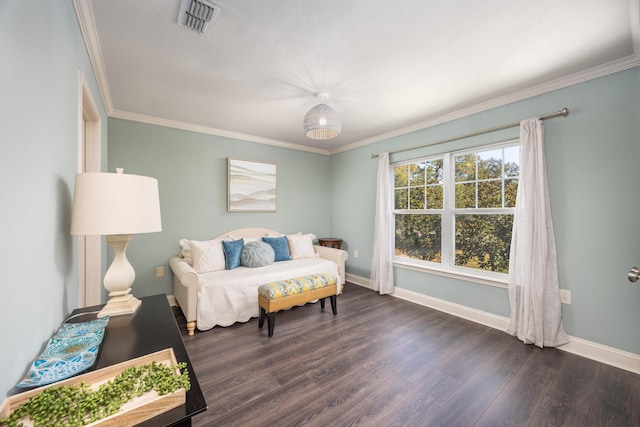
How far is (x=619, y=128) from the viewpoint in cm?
209

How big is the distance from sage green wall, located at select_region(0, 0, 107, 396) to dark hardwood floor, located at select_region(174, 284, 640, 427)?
1.09 m

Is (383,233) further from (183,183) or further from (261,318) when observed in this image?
(183,183)

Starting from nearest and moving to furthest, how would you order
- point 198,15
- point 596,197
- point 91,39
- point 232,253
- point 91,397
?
point 91,397
point 198,15
point 91,39
point 596,197
point 232,253

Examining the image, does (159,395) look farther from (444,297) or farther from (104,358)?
(444,297)

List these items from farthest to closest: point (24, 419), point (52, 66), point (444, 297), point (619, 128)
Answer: point (444, 297), point (619, 128), point (52, 66), point (24, 419)

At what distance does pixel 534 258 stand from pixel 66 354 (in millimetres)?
3221

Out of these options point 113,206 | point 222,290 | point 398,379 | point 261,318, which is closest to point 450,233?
point 398,379

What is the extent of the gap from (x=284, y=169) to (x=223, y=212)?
1.25m

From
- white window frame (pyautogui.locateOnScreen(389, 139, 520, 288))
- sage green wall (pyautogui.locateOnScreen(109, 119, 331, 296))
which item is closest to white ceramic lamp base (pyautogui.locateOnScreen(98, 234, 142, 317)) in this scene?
sage green wall (pyautogui.locateOnScreen(109, 119, 331, 296))

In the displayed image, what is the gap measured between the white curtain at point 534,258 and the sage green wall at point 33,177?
3.30 m

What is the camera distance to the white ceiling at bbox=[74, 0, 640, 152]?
1.57m

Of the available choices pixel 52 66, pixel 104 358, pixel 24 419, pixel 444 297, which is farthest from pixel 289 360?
pixel 52 66

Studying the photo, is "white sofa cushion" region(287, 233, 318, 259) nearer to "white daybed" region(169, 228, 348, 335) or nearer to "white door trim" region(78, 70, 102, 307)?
"white daybed" region(169, 228, 348, 335)

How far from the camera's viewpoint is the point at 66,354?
2.92 feet
